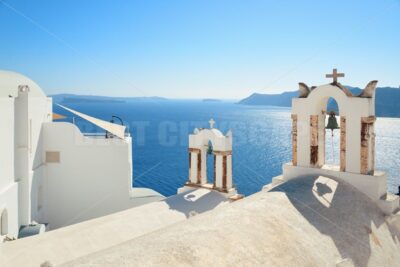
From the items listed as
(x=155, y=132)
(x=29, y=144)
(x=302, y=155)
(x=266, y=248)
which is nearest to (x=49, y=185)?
(x=29, y=144)

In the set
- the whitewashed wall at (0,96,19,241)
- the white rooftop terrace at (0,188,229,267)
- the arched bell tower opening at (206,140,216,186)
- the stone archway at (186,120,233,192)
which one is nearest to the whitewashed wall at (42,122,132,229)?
the whitewashed wall at (0,96,19,241)

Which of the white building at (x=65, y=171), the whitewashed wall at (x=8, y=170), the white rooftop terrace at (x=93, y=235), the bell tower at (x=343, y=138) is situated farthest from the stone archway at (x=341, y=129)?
the whitewashed wall at (x=8, y=170)

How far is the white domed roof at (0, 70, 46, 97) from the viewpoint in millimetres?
15312

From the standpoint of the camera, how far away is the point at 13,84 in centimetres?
1625

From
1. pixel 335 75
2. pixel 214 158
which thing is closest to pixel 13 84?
pixel 214 158

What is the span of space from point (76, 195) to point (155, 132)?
66.4m

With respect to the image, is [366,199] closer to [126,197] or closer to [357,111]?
[357,111]

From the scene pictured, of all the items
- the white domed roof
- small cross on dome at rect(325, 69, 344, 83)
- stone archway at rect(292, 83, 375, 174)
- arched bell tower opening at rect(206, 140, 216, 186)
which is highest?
the white domed roof

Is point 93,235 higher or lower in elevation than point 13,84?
lower

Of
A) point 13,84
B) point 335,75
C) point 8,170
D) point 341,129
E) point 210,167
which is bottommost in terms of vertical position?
point 210,167

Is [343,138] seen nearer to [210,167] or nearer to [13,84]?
[13,84]

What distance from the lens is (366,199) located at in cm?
830

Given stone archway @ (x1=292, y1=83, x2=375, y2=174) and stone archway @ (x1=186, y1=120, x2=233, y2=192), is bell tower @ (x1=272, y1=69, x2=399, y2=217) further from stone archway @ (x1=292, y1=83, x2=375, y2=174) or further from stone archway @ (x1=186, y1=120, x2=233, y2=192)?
stone archway @ (x1=186, y1=120, x2=233, y2=192)

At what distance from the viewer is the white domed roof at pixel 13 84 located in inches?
603
